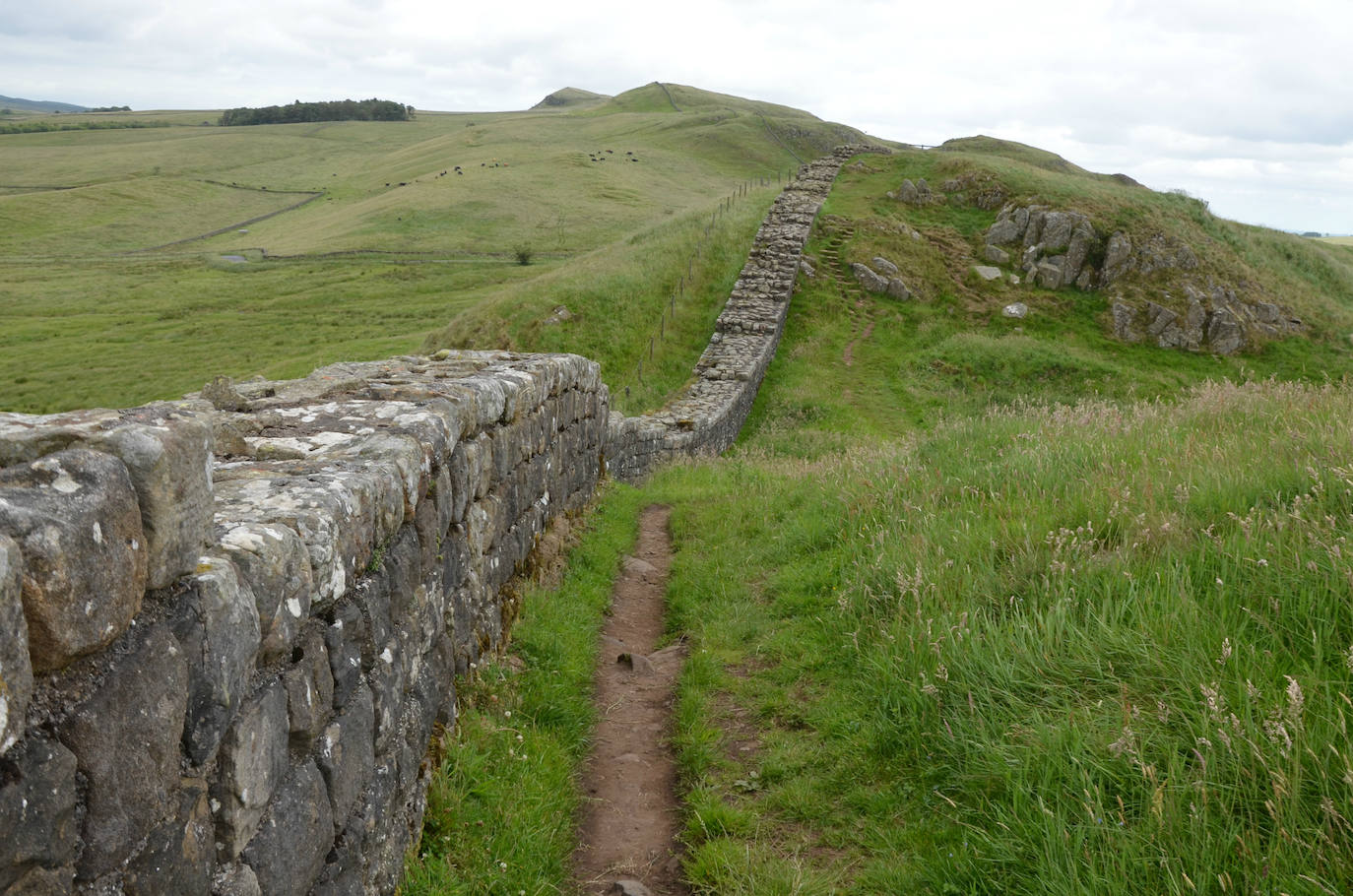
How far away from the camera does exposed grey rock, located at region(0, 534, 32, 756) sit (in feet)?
5.86

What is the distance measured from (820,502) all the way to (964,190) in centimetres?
3151

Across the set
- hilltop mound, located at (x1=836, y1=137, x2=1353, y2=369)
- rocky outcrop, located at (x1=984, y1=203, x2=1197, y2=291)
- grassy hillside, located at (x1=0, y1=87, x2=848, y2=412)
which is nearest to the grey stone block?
grassy hillside, located at (x1=0, y1=87, x2=848, y2=412)

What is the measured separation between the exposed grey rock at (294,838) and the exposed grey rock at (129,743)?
635 mm

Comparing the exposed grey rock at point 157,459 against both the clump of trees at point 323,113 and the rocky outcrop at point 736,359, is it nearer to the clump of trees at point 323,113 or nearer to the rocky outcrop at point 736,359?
the rocky outcrop at point 736,359

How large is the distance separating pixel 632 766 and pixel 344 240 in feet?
225

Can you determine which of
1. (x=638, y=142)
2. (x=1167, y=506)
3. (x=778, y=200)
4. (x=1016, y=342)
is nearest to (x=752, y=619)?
(x=1167, y=506)

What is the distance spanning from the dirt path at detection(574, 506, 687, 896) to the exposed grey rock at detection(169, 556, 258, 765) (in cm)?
254

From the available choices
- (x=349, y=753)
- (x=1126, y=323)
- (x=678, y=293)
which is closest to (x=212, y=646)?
(x=349, y=753)

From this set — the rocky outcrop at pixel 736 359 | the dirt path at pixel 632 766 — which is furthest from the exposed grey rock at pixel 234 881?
the rocky outcrop at pixel 736 359

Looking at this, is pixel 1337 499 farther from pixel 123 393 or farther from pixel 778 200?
pixel 123 393

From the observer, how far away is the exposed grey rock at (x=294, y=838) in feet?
9.61

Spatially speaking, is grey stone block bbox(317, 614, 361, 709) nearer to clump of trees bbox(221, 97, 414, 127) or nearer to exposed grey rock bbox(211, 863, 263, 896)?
exposed grey rock bbox(211, 863, 263, 896)

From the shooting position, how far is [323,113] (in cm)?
16475

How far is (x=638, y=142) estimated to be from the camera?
10206 cm
